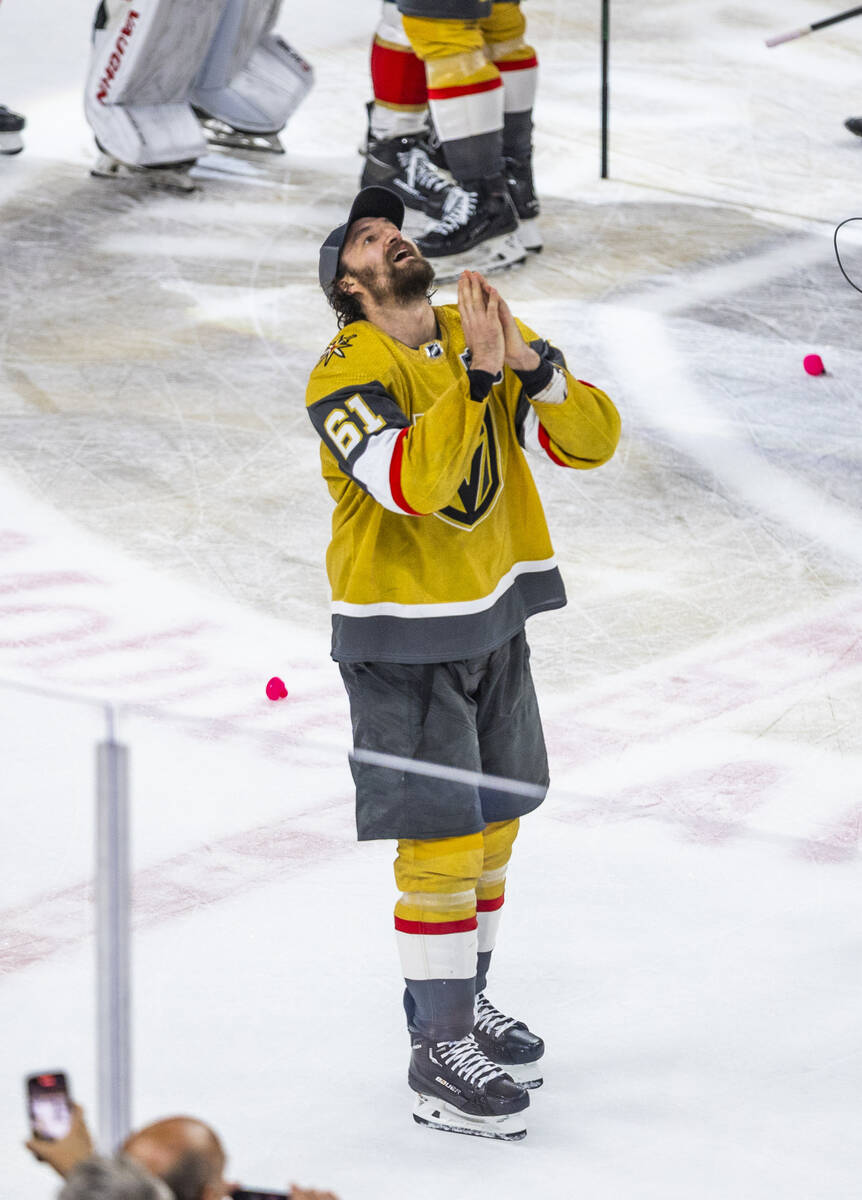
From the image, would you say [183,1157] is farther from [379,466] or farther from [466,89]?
[466,89]

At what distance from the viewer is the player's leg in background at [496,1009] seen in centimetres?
230

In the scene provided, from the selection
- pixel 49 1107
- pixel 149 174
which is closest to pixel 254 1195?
pixel 49 1107

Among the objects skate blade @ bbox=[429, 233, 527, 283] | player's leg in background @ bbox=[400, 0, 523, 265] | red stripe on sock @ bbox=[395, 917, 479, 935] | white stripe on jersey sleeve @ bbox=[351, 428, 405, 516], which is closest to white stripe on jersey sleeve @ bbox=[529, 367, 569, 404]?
white stripe on jersey sleeve @ bbox=[351, 428, 405, 516]

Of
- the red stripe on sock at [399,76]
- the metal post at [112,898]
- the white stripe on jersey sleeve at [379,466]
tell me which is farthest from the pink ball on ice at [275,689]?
the red stripe on sock at [399,76]

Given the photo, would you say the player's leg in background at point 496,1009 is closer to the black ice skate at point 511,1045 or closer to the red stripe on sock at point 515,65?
the black ice skate at point 511,1045

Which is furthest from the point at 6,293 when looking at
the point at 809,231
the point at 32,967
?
the point at 32,967

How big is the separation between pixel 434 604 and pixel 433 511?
0.14 m

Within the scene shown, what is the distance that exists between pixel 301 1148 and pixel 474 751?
51 centimetres

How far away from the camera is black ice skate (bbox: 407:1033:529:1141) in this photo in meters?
2.18

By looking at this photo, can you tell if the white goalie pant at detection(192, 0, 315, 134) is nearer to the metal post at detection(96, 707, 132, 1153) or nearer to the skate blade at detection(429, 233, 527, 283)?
the skate blade at detection(429, 233, 527, 283)

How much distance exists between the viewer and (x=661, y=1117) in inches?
84.8

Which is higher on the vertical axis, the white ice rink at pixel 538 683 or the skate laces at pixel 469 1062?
Answer: the skate laces at pixel 469 1062

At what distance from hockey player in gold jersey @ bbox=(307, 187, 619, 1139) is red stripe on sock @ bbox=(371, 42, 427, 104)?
382cm

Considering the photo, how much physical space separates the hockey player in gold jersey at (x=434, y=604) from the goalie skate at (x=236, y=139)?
511 cm
